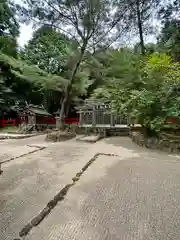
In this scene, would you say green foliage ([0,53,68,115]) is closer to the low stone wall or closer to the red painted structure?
the red painted structure

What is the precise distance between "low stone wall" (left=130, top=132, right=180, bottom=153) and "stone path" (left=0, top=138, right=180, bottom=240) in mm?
1192

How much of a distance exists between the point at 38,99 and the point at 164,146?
1527 cm

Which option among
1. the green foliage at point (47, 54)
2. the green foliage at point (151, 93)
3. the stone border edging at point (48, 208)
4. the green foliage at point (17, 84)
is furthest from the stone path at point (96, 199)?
the green foliage at point (47, 54)

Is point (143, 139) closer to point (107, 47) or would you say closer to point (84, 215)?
point (84, 215)

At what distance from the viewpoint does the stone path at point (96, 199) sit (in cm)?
192

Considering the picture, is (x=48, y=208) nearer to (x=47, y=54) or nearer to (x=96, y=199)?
(x=96, y=199)

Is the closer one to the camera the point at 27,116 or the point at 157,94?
the point at 157,94

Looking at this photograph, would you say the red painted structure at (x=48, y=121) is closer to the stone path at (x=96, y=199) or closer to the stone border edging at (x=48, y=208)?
the stone path at (x=96, y=199)

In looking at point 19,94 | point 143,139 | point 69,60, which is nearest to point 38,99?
point 19,94

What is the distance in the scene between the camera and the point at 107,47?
9273mm

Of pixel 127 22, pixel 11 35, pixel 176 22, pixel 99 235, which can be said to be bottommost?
pixel 99 235

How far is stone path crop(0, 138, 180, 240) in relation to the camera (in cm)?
192

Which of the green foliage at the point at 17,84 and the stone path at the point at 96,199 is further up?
the green foliage at the point at 17,84

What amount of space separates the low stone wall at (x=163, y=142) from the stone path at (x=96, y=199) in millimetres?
1192
